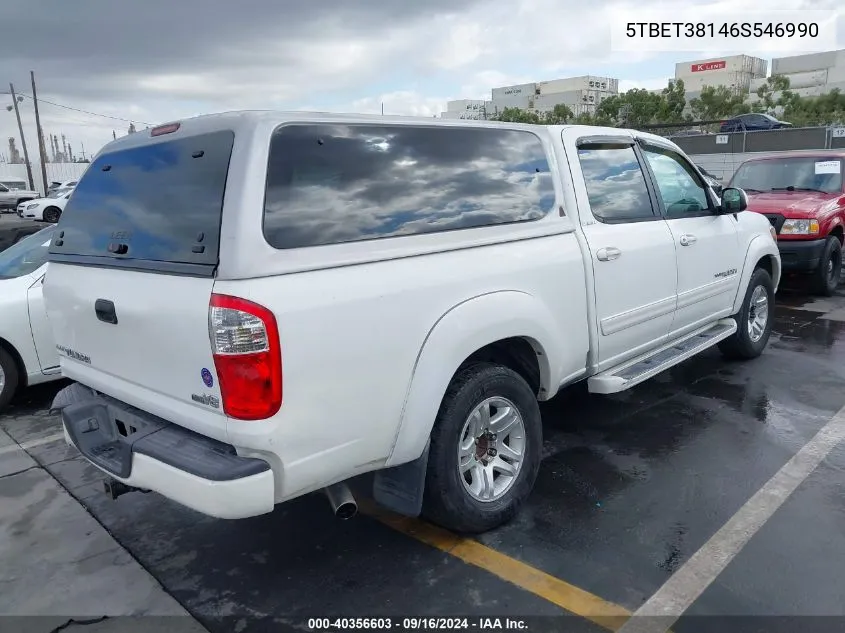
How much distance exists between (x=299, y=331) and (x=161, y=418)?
3.04 ft

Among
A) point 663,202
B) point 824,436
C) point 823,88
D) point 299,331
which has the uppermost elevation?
point 823,88

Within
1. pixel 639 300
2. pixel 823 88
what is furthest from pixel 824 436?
pixel 823 88

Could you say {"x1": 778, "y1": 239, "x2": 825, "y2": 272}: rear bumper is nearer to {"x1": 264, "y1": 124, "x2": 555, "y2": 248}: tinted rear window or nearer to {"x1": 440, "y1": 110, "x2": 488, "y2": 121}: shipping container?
{"x1": 440, "y1": 110, "x2": 488, "y2": 121}: shipping container

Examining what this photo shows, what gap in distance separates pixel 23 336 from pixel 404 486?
390 cm

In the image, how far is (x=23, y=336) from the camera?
5.29 m

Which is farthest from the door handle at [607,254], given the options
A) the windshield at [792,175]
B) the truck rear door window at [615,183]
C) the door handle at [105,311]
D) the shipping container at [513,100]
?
the shipping container at [513,100]

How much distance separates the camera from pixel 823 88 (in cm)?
7881

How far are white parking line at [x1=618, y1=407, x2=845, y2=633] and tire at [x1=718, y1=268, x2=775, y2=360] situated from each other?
66.8 inches

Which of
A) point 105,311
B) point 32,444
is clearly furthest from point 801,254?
point 32,444

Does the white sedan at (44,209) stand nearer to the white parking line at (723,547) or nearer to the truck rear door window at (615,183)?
the truck rear door window at (615,183)

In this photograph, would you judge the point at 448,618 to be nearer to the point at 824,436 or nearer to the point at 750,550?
the point at 750,550

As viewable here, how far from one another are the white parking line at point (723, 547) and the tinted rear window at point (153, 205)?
227cm

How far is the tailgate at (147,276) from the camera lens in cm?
256

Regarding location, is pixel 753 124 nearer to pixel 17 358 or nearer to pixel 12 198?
pixel 17 358
